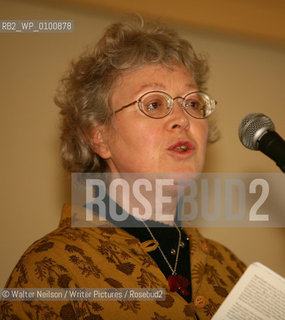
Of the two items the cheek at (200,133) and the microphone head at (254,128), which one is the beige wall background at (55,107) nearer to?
the cheek at (200,133)

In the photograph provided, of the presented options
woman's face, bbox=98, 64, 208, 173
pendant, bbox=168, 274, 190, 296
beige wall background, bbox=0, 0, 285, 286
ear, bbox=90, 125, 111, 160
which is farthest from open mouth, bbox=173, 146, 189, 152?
beige wall background, bbox=0, 0, 285, 286

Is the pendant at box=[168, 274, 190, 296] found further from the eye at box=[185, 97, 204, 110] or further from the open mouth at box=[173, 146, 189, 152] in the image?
the eye at box=[185, 97, 204, 110]

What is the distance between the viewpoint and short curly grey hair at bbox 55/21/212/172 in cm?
141

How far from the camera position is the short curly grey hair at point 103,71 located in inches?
55.5

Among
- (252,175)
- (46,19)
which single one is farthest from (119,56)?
(252,175)

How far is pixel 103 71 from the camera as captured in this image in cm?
145

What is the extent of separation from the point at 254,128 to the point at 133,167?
49 centimetres

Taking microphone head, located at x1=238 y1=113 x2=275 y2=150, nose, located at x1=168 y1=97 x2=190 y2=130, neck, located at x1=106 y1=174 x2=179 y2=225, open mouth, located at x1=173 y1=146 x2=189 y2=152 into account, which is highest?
nose, located at x1=168 y1=97 x2=190 y2=130

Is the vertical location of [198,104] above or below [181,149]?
above

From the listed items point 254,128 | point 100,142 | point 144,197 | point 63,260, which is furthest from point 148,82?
point 63,260

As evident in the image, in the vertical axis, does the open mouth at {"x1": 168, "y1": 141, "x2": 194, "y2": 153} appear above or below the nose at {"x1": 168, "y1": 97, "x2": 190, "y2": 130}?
below

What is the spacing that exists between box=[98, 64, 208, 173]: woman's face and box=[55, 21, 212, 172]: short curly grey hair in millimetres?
46

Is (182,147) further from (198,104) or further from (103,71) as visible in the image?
(103,71)

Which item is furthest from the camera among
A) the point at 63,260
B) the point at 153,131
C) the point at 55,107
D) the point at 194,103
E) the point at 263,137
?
the point at 55,107
